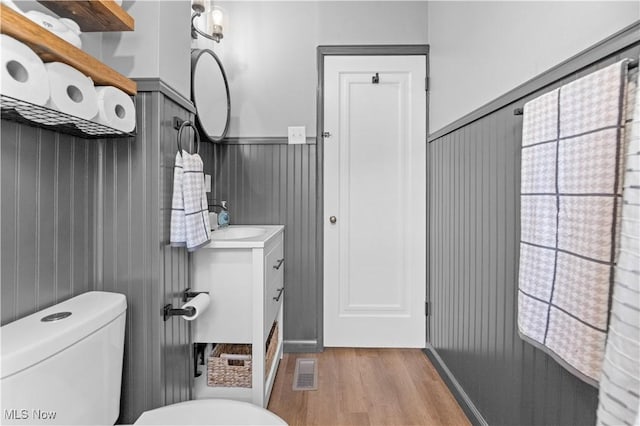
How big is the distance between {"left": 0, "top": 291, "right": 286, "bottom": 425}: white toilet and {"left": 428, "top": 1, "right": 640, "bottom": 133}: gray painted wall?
146 cm

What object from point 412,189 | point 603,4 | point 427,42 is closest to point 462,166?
point 412,189

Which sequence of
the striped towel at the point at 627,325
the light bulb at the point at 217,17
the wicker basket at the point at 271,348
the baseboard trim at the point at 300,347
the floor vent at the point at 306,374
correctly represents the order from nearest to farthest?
the striped towel at the point at 627,325
the wicker basket at the point at 271,348
the floor vent at the point at 306,374
the light bulb at the point at 217,17
the baseboard trim at the point at 300,347

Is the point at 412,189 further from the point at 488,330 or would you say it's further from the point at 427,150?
the point at 488,330

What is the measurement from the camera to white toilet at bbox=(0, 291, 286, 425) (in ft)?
2.51

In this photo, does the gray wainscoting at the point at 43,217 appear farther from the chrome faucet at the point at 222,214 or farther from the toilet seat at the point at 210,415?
the chrome faucet at the point at 222,214

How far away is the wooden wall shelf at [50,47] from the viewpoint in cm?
72

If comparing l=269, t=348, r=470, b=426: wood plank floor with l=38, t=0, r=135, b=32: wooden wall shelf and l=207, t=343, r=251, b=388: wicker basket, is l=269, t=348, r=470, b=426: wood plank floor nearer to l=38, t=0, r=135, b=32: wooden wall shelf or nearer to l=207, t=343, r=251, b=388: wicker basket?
l=207, t=343, r=251, b=388: wicker basket

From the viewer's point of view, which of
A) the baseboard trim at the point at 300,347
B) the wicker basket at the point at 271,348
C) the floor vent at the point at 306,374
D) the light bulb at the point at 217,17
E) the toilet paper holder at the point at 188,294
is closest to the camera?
the toilet paper holder at the point at 188,294

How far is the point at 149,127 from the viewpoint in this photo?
1.25 metres

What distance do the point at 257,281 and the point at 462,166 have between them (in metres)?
1.22

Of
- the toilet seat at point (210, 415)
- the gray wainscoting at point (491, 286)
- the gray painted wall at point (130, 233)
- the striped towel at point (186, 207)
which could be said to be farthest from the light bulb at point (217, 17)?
the toilet seat at point (210, 415)

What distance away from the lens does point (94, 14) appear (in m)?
1.06

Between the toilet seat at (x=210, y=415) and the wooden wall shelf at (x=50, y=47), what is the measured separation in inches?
41.5

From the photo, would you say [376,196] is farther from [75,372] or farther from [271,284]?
[75,372]
